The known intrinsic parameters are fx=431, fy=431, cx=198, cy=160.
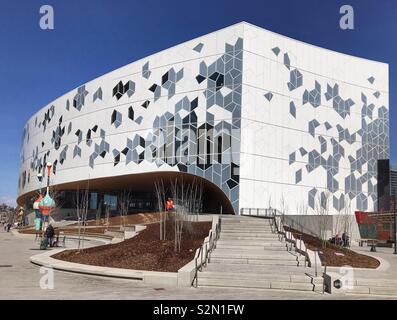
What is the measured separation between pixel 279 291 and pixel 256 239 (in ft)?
31.5

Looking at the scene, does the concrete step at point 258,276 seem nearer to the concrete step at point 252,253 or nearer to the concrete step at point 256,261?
the concrete step at point 256,261

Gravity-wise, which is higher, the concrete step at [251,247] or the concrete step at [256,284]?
the concrete step at [251,247]

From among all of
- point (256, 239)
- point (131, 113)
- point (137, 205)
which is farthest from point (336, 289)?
point (137, 205)

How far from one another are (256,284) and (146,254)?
6269mm

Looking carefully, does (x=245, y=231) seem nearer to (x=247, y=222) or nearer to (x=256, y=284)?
(x=247, y=222)

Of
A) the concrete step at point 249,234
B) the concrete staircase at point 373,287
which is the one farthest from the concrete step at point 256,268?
the concrete step at point 249,234

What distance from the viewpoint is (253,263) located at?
1792 cm

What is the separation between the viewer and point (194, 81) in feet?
147

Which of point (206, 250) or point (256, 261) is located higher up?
point (206, 250)

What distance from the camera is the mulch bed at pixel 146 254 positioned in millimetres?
17172

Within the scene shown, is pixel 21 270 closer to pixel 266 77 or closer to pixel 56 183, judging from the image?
pixel 266 77

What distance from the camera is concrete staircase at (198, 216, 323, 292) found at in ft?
46.1

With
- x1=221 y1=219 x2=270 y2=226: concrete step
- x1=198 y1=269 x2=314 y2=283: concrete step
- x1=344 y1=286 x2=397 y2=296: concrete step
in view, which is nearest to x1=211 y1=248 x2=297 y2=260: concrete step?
x1=198 y1=269 x2=314 y2=283: concrete step

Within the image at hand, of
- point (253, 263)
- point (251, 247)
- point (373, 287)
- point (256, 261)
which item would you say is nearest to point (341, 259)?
point (251, 247)
